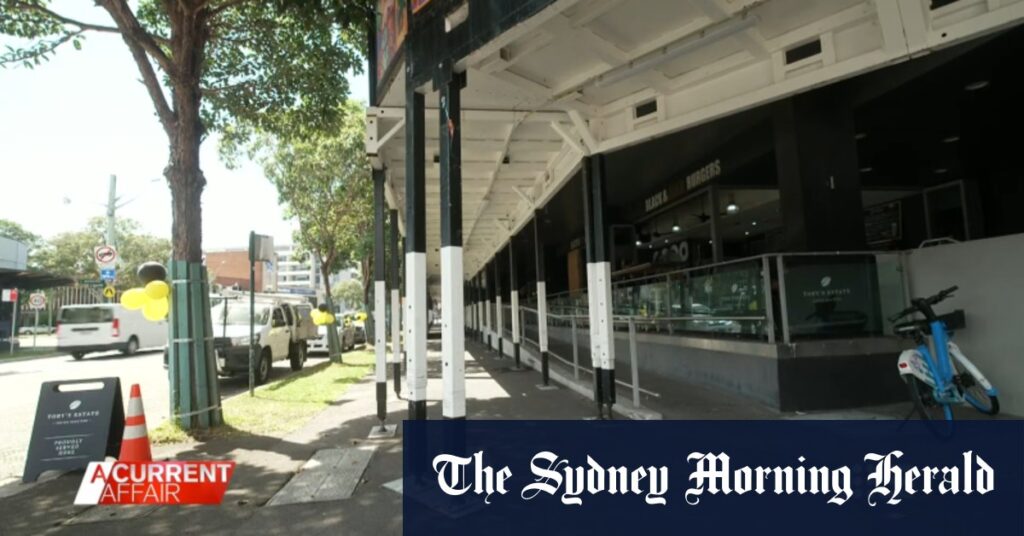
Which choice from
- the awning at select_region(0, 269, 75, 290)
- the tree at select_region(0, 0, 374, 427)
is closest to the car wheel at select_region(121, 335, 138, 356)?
the awning at select_region(0, 269, 75, 290)

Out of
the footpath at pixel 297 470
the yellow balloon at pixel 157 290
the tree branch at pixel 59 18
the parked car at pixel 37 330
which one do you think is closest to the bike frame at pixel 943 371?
the footpath at pixel 297 470

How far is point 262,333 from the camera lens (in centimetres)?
1245

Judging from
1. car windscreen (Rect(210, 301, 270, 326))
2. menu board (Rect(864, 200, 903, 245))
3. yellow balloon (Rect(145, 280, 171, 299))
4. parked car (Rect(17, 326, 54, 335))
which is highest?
menu board (Rect(864, 200, 903, 245))

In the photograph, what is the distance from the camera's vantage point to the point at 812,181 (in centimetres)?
723

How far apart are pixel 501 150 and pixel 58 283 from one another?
33.0m

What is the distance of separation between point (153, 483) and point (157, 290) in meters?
2.84

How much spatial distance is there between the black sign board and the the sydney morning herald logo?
3.48 metres

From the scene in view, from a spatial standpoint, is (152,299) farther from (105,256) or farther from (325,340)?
(105,256)

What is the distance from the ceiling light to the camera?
24.9 ft

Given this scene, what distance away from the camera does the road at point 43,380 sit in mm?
6590

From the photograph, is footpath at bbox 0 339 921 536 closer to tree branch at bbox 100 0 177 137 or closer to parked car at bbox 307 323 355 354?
tree branch at bbox 100 0 177 137

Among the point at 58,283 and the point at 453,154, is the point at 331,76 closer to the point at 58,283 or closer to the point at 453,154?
the point at 453,154

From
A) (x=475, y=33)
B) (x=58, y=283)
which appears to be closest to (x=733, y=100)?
(x=475, y=33)

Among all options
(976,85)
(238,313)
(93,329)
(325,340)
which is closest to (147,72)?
(238,313)
